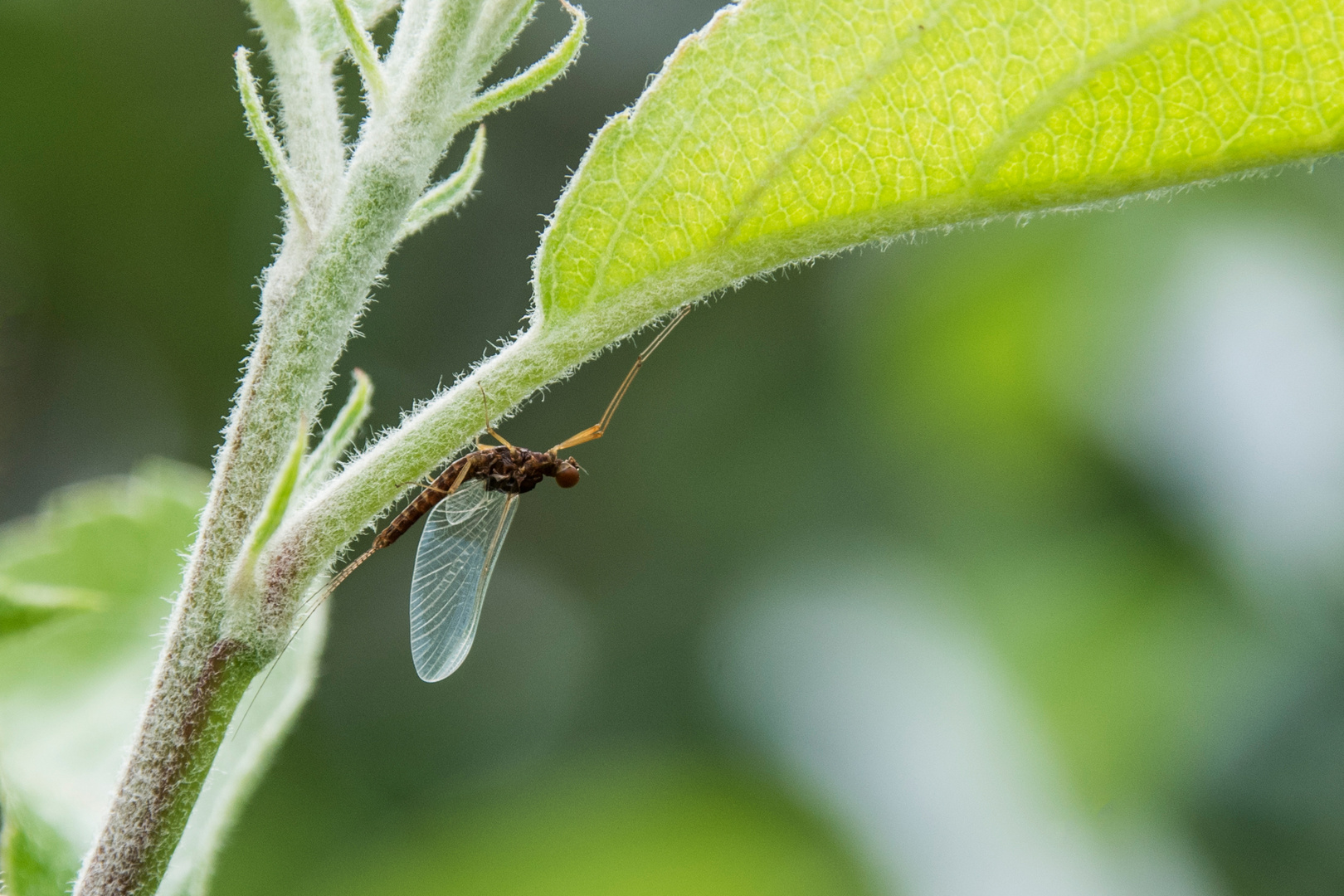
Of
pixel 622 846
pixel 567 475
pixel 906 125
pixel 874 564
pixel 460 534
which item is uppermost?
pixel 567 475

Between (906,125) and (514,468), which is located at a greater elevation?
(514,468)

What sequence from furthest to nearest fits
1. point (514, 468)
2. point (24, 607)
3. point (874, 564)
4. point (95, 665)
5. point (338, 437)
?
1. point (874, 564)
2. point (514, 468)
3. point (95, 665)
4. point (338, 437)
5. point (24, 607)

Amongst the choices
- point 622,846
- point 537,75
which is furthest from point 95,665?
point 622,846

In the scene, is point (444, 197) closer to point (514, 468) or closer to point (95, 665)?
point (95, 665)

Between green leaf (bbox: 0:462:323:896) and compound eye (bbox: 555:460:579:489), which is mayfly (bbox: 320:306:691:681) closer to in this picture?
compound eye (bbox: 555:460:579:489)

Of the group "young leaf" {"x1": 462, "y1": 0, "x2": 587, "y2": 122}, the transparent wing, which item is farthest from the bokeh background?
"young leaf" {"x1": 462, "y1": 0, "x2": 587, "y2": 122}

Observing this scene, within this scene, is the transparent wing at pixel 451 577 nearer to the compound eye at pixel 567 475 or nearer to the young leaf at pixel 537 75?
the compound eye at pixel 567 475
